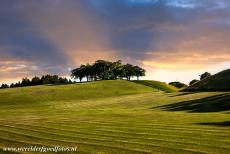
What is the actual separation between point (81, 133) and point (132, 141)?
5363 millimetres

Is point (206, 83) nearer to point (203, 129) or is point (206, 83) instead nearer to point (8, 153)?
point (203, 129)

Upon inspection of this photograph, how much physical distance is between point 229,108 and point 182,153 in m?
42.6

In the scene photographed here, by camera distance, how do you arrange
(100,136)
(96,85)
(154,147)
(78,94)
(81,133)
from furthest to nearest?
1. (96,85)
2. (78,94)
3. (81,133)
4. (100,136)
5. (154,147)

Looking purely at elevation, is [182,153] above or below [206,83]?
below

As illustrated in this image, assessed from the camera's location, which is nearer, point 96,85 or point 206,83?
point 206,83

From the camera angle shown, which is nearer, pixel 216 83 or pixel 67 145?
pixel 67 145

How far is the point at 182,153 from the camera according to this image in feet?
71.2

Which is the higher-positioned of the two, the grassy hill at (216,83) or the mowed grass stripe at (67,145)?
the grassy hill at (216,83)

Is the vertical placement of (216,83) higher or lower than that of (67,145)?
higher

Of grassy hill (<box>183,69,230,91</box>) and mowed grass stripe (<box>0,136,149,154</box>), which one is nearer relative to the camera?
mowed grass stripe (<box>0,136,149,154</box>)

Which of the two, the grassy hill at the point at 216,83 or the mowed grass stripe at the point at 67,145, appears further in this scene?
the grassy hill at the point at 216,83

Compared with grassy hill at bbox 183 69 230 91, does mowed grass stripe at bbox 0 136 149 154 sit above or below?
below

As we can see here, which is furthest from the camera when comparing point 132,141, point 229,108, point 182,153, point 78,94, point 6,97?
point 78,94

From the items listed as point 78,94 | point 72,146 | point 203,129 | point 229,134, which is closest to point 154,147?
point 72,146
